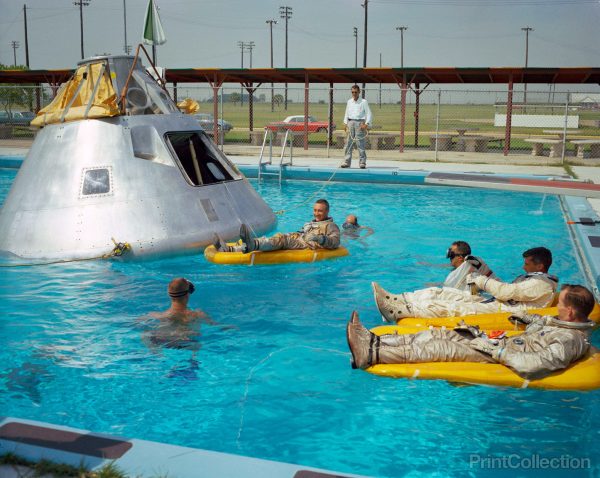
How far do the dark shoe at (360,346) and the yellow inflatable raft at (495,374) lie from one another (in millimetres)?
139

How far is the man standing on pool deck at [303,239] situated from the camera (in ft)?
29.8

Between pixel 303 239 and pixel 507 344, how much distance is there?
4.60 metres

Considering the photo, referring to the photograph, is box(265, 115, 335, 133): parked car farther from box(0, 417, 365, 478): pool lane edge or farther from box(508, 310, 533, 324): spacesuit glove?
box(0, 417, 365, 478): pool lane edge

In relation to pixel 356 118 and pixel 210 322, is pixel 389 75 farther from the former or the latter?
pixel 210 322

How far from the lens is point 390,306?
6.88 m

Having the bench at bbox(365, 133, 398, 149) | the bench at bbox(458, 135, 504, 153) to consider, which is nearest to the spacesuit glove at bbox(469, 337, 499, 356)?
the bench at bbox(458, 135, 504, 153)

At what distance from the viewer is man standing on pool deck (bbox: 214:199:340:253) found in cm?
908

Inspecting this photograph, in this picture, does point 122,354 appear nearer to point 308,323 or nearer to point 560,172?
point 308,323

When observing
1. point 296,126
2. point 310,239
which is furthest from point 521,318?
point 296,126

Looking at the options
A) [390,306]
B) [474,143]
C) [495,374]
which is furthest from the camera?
[474,143]

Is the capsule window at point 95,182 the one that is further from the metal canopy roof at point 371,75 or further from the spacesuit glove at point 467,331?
the metal canopy roof at point 371,75

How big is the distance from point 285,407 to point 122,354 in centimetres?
186

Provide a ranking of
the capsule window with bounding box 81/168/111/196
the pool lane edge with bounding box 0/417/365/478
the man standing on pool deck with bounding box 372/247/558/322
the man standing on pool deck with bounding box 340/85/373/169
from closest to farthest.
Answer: the pool lane edge with bounding box 0/417/365/478, the man standing on pool deck with bounding box 372/247/558/322, the capsule window with bounding box 81/168/111/196, the man standing on pool deck with bounding box 340/85/373/169

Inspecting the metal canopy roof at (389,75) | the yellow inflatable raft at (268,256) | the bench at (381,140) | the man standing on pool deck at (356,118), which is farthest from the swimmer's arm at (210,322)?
the bench at (381,140)
